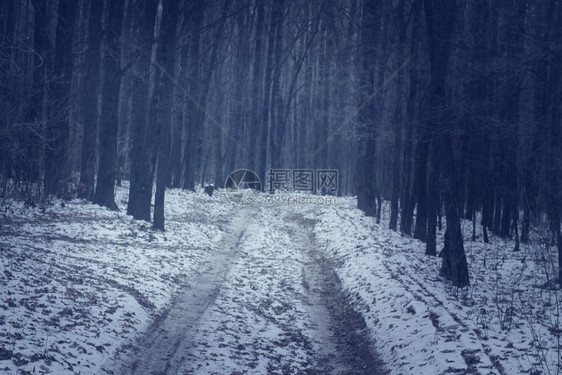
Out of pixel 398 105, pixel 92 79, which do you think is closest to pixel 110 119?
pixel 92 79

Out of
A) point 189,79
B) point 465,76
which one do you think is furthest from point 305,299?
point 189,79

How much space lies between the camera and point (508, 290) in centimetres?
1138

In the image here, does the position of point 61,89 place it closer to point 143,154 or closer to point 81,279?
point 143,154

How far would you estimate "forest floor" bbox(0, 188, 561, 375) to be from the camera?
674 cm

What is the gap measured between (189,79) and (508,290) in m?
21.6

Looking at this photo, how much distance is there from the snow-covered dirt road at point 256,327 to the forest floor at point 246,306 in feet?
0.11

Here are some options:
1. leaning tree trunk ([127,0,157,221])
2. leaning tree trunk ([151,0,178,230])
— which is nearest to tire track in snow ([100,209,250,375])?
leaning tree trunk ([151,0,178,230])

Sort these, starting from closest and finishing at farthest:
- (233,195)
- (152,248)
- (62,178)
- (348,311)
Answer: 1. (348,311)
2. (152,248)
3. (62,178)
4. (233,195)

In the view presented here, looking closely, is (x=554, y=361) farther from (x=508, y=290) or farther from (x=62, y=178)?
(x=62, y=178)

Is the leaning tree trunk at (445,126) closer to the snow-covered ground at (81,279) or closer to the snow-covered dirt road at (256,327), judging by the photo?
the snow-covered dirt road at (256,327)

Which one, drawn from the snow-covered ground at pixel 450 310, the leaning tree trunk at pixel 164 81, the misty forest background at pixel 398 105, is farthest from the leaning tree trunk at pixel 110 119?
the snow-covered ground at pixel 450 310

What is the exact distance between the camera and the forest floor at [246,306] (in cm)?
674

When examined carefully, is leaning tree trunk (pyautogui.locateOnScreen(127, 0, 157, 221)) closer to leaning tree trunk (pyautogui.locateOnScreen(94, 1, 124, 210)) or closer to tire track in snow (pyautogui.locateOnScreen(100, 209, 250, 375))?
leaning tree trunk (pyautogui.locateOnScreen(94, 1, 124, 210))

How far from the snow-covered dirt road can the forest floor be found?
0.03m
